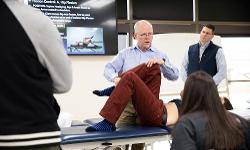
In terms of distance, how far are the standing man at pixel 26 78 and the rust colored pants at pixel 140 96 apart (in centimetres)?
102

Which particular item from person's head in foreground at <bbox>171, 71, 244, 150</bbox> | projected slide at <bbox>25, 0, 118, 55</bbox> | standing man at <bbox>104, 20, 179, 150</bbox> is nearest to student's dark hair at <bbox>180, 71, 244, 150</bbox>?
person's head in foreground at <bbox>171, 71, 244, 150</bbox>

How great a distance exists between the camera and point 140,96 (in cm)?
239

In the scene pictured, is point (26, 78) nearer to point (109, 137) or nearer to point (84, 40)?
point (109, 137)

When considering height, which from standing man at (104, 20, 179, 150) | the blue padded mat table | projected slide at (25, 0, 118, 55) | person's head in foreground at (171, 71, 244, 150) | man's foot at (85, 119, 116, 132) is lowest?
the blue padded mat table

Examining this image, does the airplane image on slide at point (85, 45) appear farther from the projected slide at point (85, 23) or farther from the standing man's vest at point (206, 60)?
the standing man's vest at point (206, 60)

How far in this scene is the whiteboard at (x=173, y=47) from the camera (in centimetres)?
530

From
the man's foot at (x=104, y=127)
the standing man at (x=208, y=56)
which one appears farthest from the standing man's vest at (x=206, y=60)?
the man's foot at (x=104, y=127)

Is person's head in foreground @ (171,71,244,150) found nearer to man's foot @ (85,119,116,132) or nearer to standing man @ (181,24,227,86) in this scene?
man's foot @ (85,119,116,132)

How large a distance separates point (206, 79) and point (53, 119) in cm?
85

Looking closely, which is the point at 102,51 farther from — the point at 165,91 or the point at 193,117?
the point at 193,117

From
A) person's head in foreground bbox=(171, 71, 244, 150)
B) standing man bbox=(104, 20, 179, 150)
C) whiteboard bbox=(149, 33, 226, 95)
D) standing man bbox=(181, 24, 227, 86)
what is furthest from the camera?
whiteboard bbox=(149, 33, 226, 95)

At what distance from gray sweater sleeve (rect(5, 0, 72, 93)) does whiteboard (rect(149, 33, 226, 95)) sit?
157 inches

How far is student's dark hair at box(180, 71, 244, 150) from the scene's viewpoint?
1.65 m

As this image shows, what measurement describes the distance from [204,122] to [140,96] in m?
0.77
